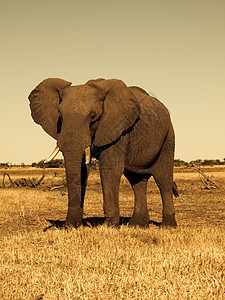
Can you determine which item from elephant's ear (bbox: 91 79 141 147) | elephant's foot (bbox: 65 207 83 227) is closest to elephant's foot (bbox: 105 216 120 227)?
elephant's foot (bbox: 65 207 83 227)

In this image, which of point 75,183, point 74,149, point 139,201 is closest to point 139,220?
point 139,201

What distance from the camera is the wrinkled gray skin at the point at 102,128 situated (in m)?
7.41

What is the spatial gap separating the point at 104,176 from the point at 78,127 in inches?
48.8

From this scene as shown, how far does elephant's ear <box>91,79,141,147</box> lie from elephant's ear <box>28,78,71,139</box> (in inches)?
34.1

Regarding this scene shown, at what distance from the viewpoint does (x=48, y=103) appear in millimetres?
8430

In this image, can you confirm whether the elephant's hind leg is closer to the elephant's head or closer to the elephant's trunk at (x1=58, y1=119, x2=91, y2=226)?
the elephant's head

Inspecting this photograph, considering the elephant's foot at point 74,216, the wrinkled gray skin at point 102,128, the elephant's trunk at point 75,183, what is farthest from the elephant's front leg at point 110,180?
the elephant's foot at point 74,216

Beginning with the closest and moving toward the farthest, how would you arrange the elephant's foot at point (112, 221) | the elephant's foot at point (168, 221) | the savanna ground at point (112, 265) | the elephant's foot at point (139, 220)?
the savanna ground at point (112, 265)
the elephant's foot at point (112, 221)
the elephant's foot at point (168, 221)
the elephant's foot at point (139, 220)

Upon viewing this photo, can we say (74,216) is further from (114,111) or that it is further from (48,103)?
(48,103)

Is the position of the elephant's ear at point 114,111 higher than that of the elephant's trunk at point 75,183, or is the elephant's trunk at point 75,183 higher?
the elephant's ear at point 114,111

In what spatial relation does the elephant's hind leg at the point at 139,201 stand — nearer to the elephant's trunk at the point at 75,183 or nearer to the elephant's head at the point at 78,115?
the elephant's trunk at the point at 75,183

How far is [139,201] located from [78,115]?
3.45m

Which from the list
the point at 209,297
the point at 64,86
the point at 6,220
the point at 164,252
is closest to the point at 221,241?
the point at 164,252

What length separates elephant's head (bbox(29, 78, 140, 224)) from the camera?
7.36 metres
